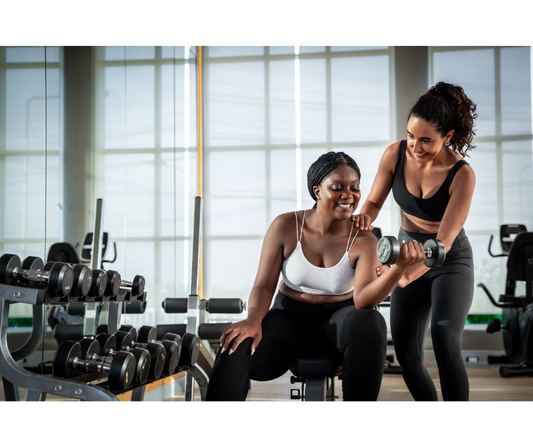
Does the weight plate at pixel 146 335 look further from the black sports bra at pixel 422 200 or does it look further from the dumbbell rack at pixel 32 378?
the black sports bra at pixel 422 200

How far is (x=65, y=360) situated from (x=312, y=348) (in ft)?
2.40

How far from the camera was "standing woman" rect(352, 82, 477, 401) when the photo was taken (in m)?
1.56

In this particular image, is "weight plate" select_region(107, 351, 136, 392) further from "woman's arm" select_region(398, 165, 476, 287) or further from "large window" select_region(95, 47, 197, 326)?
"large window" select_region(95, 47, 197, 326)

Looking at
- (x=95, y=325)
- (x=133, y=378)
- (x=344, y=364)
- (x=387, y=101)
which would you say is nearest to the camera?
(x=344, y=364)

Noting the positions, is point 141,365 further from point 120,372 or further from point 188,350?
point 188,350

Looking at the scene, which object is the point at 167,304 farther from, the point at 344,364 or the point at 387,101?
the point at 387,101

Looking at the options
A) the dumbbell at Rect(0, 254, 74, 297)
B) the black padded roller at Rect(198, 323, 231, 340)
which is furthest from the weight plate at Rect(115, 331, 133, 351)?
the dumbbell at Rect(0, 254, 74, 297)

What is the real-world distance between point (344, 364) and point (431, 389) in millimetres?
513

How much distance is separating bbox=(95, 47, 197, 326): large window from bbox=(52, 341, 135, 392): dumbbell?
43.0 inches

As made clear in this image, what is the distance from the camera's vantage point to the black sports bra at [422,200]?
5.71 feet

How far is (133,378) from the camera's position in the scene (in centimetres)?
155

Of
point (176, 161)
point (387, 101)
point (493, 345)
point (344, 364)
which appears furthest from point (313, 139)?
point (344, 364)

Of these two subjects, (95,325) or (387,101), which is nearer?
(95,325)
